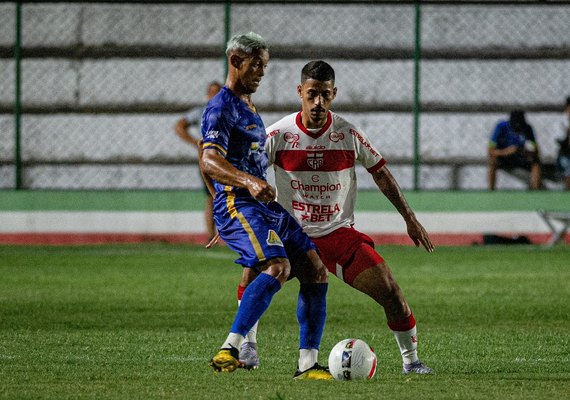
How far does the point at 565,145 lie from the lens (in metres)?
19.6

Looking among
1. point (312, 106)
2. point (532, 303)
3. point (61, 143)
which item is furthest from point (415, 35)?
point (312, 106)

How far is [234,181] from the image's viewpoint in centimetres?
688

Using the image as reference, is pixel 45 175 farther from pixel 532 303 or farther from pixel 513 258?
pixel 532 303

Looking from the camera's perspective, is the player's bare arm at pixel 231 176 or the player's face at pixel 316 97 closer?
the player's bare arm at pixel 231 176

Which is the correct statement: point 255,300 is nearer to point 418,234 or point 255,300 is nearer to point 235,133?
point 235,133

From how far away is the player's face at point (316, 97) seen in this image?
749 centimetres

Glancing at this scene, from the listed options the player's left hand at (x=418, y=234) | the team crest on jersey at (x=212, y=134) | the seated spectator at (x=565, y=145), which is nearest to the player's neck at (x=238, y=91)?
the team crest on jersey at (x=212, y=134)

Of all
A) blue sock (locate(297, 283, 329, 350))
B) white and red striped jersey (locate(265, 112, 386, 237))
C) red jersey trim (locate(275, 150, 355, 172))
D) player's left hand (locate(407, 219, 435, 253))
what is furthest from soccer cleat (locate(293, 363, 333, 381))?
red jersey trim (locate(275, 150, 355, 172))

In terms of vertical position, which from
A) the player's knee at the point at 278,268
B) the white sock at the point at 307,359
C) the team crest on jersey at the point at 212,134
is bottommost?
the white sock at the point at 307,359

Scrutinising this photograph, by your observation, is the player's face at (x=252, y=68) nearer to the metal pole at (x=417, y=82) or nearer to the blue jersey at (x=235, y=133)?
the blue jersey at (x=235, y=133)

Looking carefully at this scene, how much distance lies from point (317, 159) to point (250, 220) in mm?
755

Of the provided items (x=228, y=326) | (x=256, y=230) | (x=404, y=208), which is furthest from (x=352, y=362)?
(x=228, y=326)

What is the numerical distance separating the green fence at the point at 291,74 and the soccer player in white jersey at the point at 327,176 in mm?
12093

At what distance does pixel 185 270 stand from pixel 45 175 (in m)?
5.76
